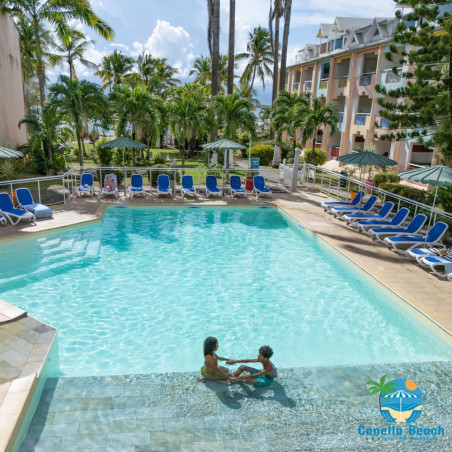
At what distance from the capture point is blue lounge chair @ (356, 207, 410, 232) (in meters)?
13.0

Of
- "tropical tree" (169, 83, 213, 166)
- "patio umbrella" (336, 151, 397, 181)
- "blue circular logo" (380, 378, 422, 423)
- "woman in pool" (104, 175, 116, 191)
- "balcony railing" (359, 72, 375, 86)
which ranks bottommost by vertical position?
"blue circular logo" (380, 378, 422, 423)

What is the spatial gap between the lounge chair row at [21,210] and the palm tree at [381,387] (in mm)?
11219

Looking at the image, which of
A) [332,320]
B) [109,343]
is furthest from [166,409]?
[332,320]

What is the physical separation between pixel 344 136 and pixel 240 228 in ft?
70.4

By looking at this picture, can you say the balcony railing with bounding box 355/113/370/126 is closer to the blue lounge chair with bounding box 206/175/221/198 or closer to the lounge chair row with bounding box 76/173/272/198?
the lounge chair row with bounding box 76/173/272/198

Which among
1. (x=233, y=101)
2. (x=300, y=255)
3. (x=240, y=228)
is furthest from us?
(x=233, y=101)

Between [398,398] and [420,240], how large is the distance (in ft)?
22.8

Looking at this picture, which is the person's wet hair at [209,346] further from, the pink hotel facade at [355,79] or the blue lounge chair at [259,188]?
the pink hotel facade at [355,79]

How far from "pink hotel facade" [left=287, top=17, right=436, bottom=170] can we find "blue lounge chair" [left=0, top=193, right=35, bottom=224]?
19382mm

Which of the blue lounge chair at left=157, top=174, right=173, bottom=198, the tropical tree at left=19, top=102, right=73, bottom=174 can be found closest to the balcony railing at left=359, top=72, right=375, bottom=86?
the blue lounge chair at left=157, top=174, right=173, bottom=198

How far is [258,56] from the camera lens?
135ft

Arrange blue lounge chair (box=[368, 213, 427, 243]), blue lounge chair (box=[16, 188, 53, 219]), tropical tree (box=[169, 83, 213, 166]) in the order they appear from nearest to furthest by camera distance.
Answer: blue lounge chair (box=[368, 213, 427, 243]) → blue lounge chair (box=[16, 188, 53, 219]) → tropical tree (box=[169, 83, 213, 166])

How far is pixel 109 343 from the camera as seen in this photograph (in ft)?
23.8

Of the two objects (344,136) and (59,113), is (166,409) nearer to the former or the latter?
(59,113)
